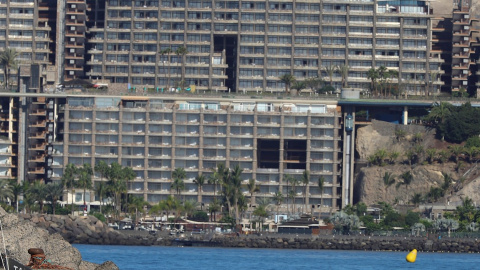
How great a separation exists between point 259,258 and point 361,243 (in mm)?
31214

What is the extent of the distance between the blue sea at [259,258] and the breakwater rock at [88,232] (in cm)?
564

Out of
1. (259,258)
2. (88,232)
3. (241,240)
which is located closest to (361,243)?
(241,240)

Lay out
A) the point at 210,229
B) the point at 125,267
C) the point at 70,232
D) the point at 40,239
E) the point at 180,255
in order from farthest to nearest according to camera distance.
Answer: the point at 210,229, the point at 70,232, the point at 180,255, the point at 125,267, the point at 40,239

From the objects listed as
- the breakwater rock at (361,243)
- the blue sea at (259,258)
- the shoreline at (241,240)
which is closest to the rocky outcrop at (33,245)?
the blue sea at (259,258)

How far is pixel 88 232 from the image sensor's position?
603 ft

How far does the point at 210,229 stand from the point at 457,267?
56236mm

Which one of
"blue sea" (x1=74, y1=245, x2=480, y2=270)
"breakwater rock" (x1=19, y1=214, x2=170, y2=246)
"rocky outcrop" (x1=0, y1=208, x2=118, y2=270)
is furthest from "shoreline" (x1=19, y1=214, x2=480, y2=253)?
"rocky outcrop" (x1=0, y1=208, x2=118, y2=270)

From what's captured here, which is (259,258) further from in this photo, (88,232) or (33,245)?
(33,245)

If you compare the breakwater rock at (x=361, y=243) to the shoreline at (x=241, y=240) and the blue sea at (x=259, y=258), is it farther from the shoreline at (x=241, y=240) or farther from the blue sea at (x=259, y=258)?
the blue sea at (x=259, y=258)

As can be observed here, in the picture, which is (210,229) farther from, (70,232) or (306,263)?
(306,263)

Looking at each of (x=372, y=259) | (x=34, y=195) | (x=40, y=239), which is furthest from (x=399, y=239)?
(x=40, y=239)

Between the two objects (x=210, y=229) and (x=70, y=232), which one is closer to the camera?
(x=70, y=232)

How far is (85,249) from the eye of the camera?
16412 cm

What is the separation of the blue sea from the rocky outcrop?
58681 mm
